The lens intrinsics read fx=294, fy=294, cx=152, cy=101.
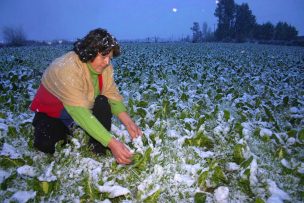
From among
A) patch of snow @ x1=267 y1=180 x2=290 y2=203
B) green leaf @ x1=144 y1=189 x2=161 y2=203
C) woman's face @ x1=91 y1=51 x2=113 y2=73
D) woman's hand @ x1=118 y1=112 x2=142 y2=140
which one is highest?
woman's face @ x1=91 y1=51 x2=113 y2=73

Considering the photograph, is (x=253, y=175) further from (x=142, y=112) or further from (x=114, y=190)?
(x=142, y=112)

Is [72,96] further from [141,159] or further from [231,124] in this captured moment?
[231,124]

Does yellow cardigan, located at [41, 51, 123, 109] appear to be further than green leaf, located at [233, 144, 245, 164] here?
No

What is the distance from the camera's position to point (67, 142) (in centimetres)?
405

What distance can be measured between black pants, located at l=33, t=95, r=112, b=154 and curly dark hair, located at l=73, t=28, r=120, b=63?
787 mm

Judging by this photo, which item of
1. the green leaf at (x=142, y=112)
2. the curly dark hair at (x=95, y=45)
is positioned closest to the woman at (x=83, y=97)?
the curly dark hair at (x=95, y=45)

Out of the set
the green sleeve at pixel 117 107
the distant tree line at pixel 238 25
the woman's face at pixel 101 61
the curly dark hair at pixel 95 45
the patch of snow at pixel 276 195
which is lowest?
the patch of snow at pixel 276 195

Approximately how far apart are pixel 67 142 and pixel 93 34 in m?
1.66

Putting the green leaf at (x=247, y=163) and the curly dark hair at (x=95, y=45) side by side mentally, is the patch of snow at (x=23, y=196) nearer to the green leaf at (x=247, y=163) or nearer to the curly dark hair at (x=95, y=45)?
the curly dark hair at (x=95, y=45)

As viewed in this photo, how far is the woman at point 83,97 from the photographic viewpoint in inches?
117

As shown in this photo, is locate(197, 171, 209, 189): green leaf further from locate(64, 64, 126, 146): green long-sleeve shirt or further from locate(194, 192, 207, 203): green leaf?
locate(64, 64, 126, 146): green long-sleeve shirt

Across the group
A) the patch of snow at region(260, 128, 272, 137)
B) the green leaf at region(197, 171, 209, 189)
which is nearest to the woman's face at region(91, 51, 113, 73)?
the green leaf at region(197, 171, 209, 189)

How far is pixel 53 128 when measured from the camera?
364cm

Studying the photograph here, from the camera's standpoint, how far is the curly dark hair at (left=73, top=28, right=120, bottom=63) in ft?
9.98
